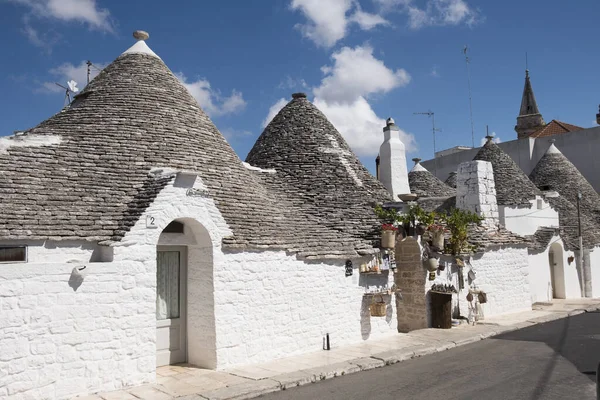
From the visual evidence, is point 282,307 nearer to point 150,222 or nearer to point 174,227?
point 174,227

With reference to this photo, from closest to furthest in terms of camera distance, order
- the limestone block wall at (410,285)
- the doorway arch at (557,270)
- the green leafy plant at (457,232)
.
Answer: the limestone block wall at (410,285) → the green leafy plant at (457,232) → the doorway arch at (557,270)

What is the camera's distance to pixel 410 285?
42.2 feet

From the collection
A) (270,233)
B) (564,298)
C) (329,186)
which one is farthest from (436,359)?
(564,298)

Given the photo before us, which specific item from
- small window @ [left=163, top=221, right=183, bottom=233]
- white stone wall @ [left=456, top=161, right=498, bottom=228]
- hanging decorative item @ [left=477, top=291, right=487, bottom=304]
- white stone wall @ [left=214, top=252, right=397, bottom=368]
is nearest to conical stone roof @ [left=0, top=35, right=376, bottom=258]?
white stone wall @ [left=214, top=252, right=397, bottom=368]

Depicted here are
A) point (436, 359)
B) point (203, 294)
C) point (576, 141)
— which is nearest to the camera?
point (203, 294)

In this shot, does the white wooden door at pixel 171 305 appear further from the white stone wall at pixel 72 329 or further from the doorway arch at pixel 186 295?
the white stone wall at pixel 72 329

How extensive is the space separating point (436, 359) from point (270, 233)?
3842 mm

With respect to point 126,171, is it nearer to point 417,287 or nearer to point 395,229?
point 395,229

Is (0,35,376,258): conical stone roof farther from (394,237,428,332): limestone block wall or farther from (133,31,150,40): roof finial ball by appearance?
(394,237,428,332): limestone block wall

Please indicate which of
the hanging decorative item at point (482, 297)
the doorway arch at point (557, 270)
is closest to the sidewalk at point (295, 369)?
the hanging decorative item at point (482, 297)

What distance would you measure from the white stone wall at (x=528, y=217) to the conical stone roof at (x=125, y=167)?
9511mm

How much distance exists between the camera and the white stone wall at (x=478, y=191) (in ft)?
52.1

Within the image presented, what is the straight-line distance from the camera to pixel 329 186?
1328cm

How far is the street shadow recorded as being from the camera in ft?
27.3
